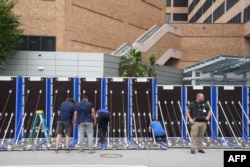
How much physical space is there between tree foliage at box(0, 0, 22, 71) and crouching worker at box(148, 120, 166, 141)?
1149cm

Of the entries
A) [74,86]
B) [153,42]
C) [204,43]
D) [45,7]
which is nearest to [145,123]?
[74,86]

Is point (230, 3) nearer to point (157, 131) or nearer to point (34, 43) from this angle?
point (34, 43)

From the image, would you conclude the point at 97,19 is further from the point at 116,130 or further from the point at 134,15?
the point at 116,130

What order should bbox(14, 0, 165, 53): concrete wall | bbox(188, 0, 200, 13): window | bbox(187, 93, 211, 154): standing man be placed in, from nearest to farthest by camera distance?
bbox(187, 93, 211, 154): standing man → bbox(14, 0, 165, 53): concrete wall → bbox(188, 0, 200, 13): window

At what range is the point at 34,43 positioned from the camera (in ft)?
86.6

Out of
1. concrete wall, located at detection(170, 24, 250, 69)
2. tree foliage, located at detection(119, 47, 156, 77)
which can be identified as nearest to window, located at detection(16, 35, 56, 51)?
tree foliage, located at detection(119, 47, 156, 77)

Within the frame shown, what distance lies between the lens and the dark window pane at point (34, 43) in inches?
1035

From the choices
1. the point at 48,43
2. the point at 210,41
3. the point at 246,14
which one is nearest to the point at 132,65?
the point at 48,43

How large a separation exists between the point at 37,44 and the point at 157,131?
15.3 metres

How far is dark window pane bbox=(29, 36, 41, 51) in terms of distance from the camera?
26.3 meters

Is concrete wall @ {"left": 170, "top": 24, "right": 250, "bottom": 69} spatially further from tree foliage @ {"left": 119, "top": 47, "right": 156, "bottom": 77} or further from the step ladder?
the step ladder

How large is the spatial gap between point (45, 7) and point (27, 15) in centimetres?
132

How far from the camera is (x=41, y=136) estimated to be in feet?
47.3

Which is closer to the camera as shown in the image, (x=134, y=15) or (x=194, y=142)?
(x=194, y=142)
